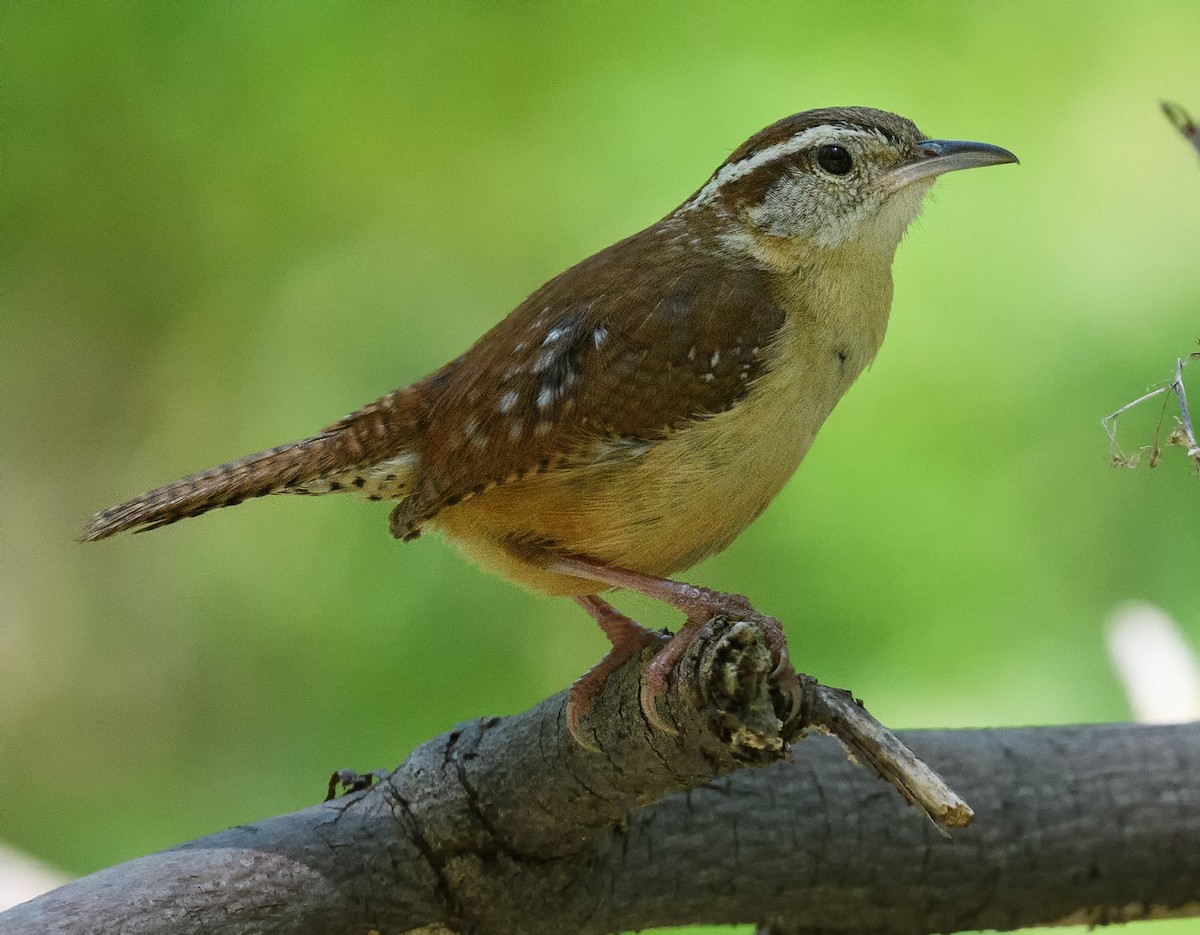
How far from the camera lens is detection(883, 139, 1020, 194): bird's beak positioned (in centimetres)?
331

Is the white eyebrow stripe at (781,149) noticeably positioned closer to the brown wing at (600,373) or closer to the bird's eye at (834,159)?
the bird's eye at (834,159)

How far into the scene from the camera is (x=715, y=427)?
2920mm

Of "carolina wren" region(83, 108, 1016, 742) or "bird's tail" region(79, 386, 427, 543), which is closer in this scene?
"carolina wren" region(83, 108, 1016, 742)

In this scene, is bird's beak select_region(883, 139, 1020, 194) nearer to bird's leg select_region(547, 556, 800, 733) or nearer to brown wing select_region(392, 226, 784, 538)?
brown wing select_region(392, 226, 784, 538)

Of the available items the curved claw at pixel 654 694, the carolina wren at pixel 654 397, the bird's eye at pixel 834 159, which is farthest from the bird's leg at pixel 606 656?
the bird's eye at pixel 834 159

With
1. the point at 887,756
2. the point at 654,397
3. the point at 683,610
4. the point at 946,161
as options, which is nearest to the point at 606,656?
the point at 683,610

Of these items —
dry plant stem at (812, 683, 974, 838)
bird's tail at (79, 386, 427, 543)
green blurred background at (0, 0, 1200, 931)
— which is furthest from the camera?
green blurred background at (0, 0, 1200, 931)

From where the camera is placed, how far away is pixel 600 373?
3.01 meters

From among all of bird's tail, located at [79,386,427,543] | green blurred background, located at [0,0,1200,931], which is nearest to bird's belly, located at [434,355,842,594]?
bird's tail, located at [79,386,427,543]

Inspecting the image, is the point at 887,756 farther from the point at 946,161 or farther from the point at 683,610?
the point at 946,161

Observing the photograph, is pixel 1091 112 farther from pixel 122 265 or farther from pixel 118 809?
pixel 118 809

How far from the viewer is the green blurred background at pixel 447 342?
4367 millimetres

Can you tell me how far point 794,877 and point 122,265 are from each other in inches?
133

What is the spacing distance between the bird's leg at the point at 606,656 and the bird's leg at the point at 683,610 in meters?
0.13
